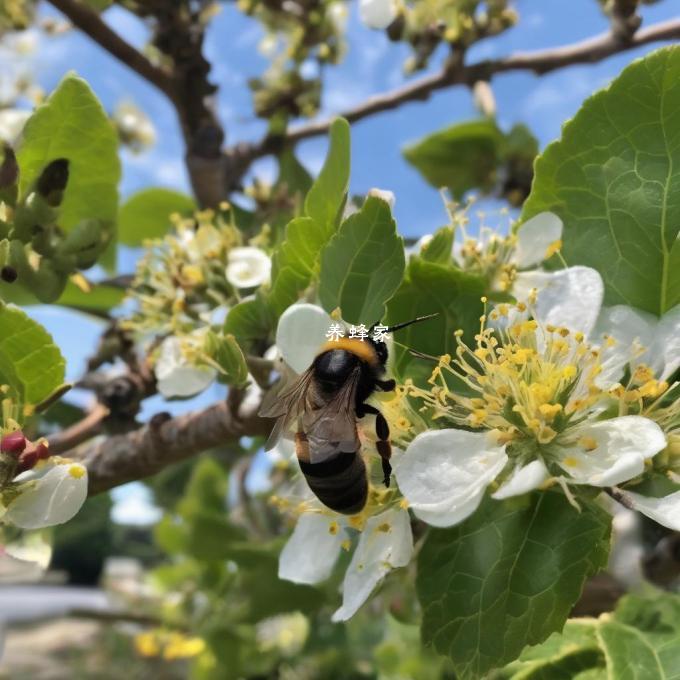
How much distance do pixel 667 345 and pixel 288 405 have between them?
40 centimetres

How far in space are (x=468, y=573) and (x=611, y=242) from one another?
1.23 ft

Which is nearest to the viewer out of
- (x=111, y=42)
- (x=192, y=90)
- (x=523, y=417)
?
(x=523, y=417)

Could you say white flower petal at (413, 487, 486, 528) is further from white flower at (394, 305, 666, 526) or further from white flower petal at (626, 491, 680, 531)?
white flower petal at (626, 491, 680, 531)

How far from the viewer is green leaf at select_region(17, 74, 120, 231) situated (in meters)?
1.02

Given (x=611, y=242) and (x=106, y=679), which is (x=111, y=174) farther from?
(x=106, y=679)

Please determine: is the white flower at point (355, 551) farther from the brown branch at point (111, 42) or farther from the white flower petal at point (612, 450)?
the brown branch at point (111, 42)

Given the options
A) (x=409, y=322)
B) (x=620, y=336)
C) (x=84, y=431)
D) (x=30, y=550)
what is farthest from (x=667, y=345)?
(x=84, y=431)

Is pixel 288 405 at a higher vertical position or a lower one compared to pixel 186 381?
higher

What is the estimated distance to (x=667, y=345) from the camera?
0.81 metres

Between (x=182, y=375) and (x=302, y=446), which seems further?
(x=182, y=375)

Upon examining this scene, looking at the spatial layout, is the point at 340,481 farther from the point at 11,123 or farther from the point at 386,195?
the point at 11,123

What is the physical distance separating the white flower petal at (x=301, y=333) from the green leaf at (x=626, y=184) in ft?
0.87

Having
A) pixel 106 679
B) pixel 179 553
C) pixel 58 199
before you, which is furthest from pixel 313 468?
pixel 106 679

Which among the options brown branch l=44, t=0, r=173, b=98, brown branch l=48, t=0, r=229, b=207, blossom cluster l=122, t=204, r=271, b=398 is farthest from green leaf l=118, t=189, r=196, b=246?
blossom cluster l=122, t=204, r=271, b=398
